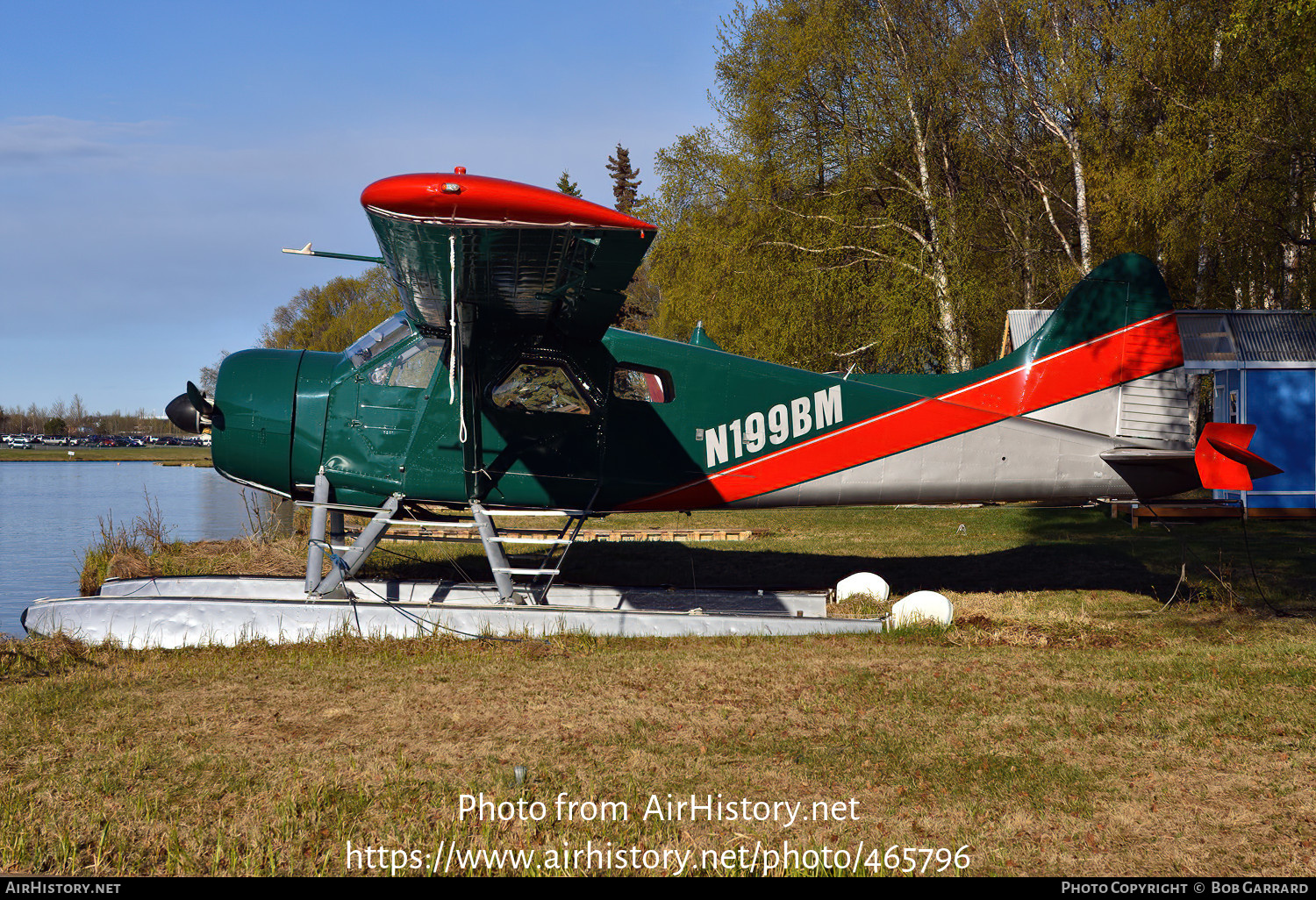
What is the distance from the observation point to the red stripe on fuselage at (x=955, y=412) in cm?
813

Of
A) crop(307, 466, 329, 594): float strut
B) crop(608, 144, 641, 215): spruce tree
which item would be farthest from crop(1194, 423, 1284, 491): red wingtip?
crop(608, 144, 641, 215): spruce tree

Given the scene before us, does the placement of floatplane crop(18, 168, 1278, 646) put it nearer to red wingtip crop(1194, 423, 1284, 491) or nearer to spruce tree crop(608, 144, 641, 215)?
red wingtip crop(1194, 423, 1284, 491)

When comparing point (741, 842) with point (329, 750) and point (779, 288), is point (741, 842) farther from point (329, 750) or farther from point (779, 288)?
point (779, 288)

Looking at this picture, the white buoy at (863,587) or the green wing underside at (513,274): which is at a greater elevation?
the green wing underside at (513,274)

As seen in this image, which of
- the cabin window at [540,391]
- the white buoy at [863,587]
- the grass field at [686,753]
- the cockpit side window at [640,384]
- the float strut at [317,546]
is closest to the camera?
the grass field at [686,753]

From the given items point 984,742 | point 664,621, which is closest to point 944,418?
point 664,621

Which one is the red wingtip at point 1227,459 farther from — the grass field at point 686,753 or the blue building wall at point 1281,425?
the blue building wall at point 1281,425

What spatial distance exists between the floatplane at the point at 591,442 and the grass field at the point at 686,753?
2.00 feet

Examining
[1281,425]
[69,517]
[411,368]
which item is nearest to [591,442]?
[411,368]

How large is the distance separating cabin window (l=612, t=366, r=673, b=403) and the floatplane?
0.02m

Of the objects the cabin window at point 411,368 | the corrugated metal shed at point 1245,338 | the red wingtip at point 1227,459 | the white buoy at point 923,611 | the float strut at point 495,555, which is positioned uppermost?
the corrugated metal shed at point 1245,338

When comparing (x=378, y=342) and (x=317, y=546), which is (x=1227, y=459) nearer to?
(x=378, y=342)

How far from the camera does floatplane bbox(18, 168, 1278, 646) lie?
23.5 feet

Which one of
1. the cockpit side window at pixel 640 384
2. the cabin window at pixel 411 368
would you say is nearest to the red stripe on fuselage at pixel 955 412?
the cockpit side window at pixel 640 384
